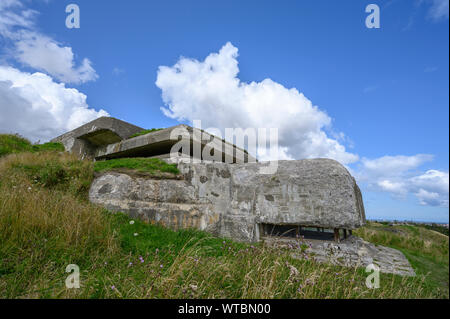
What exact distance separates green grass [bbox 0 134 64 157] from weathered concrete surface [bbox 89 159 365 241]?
3.58 m

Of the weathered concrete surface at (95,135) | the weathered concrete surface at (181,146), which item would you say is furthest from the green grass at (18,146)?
the weathered concrete surface at (181,146)

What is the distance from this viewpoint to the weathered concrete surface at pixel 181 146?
4688 millimetres

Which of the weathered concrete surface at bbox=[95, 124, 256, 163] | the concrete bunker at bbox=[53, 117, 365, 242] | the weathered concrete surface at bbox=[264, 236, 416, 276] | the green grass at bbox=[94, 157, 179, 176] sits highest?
the weathered concrete surface at bbox=[95, 124, 256, 163]

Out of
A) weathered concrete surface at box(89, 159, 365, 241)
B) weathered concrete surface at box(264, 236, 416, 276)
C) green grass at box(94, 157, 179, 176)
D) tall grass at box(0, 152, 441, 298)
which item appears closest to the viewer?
tall grass at box(0, 152, 441, 298)

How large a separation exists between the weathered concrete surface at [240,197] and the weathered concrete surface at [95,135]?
2.11 m

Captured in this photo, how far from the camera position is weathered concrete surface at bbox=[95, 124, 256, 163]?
4.69m

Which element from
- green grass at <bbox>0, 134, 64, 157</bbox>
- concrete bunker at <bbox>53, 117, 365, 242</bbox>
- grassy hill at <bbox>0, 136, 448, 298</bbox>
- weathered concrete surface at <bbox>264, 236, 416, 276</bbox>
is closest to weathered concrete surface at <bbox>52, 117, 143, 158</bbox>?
green grass at <bbox>0, 134, 64, 157</bbox>

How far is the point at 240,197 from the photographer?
402 cm

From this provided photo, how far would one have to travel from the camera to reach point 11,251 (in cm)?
221

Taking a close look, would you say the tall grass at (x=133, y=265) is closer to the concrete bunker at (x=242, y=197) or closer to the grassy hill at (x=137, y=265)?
the grassy hill at (x=137, y=265)

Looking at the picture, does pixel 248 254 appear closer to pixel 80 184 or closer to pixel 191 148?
pixel 191 148

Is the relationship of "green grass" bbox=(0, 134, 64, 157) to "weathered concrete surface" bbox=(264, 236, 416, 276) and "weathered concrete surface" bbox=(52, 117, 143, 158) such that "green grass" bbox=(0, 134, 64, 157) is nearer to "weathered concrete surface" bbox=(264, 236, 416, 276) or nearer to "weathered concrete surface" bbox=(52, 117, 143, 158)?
"weathered concrete surface" bbox=(52, 117, 143, 158)
